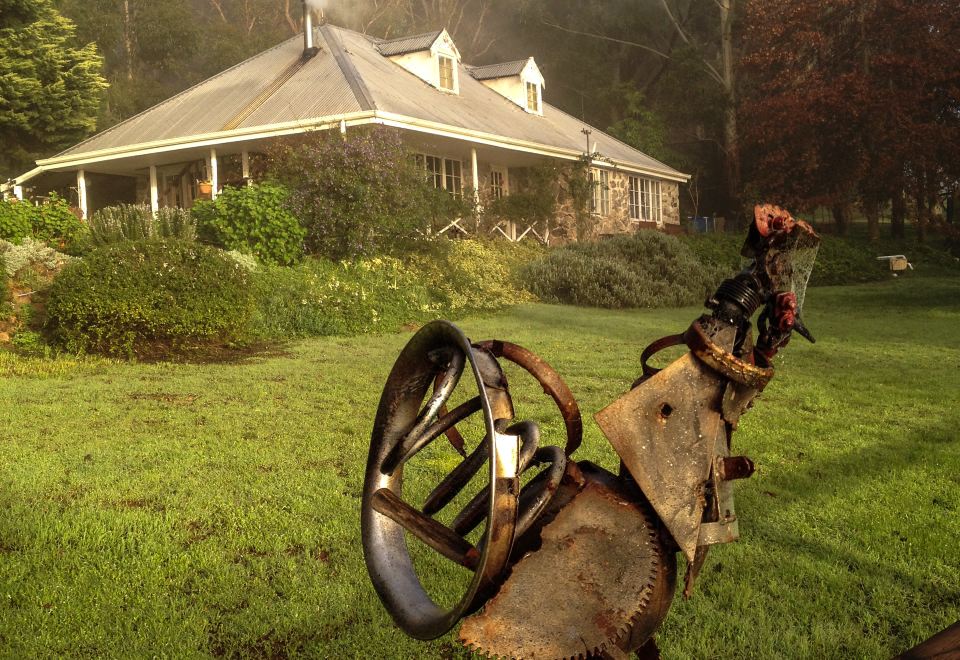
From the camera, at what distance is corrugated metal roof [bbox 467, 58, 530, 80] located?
101 ft

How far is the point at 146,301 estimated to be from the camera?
35.2 feet

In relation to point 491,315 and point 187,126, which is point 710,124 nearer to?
point 187,126

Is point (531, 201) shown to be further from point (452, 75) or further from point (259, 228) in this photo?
point (259, 228)

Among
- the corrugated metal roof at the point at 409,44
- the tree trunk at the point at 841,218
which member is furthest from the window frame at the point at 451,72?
the tree trunk at the point at 841,218

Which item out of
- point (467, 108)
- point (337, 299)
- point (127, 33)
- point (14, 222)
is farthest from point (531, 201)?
point (127, 33)

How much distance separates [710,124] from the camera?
135 feet

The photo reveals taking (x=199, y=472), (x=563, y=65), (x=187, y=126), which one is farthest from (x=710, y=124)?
(x=199, y=472)

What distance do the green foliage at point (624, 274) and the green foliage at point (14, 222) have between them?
1035 cm

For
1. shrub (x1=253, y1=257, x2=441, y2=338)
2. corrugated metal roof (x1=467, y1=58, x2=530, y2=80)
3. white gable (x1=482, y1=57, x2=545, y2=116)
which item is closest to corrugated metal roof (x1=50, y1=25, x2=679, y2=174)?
white gable (x1=482, y1=57, x2=545, y2=116)

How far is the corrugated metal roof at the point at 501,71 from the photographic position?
101 feet

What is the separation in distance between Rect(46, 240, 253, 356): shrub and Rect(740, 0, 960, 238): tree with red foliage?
85.9ft

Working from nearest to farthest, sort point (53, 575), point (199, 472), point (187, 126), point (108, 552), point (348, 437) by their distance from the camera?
point (53, 575), point (108, 552), point (199, 472), point (348, 437), point (187, 126)

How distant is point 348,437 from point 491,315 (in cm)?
988

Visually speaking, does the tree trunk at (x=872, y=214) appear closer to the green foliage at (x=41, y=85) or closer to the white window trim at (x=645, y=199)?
the white window trim at (x=645, y=199)
